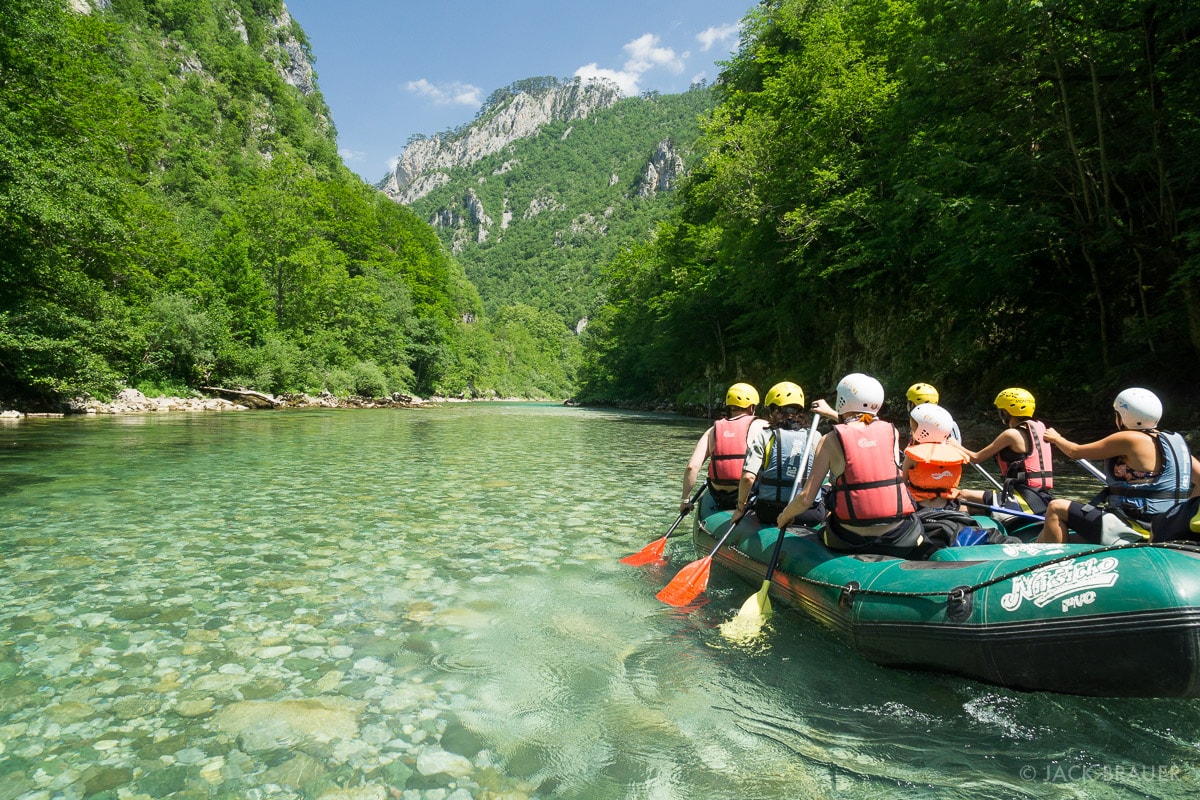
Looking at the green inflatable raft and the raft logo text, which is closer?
the green inflatable raft

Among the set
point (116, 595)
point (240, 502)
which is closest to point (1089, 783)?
point (116, 595)

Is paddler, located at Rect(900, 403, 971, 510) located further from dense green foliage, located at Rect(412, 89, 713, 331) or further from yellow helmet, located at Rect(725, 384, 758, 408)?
→ dense green foliage, located at Rect(412, 89, 713, 331)

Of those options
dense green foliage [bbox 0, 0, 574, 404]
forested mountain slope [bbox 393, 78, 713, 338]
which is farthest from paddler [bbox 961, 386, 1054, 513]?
forested mountain slope [bbox 393, 78, 713, 338]

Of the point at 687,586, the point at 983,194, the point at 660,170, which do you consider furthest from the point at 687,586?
the point at 660,170

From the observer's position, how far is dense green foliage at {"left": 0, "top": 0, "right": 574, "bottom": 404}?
18328 millimetres

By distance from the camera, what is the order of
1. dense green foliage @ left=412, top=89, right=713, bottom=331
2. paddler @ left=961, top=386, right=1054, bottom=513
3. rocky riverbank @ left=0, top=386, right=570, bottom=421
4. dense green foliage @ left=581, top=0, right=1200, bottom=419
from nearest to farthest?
paddler @ left=961, top=386, right=1054, bottom=513 → dense green foliage @ left=581, top=0, right=1200, bottom=419 → rocky riverbank @ left=0, top=386, right=570, bottom=421 → dense green foliage @ left=412, top=89, right=713, bottom=331

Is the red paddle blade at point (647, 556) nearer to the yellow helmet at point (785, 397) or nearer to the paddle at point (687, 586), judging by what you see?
the paddle at point (687, 586)

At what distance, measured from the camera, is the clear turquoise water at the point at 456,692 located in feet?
8.75

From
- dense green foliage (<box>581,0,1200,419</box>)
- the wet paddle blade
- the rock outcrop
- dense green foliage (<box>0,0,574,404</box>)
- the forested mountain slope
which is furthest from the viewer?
the rock outcrop

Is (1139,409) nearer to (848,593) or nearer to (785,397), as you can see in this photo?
(785,397)

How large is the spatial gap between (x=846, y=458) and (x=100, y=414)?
88.9 ft

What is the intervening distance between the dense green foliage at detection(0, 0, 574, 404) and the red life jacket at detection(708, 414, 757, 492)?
20.2 meters

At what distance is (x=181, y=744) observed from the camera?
9.29ft

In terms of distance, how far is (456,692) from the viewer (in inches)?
135
